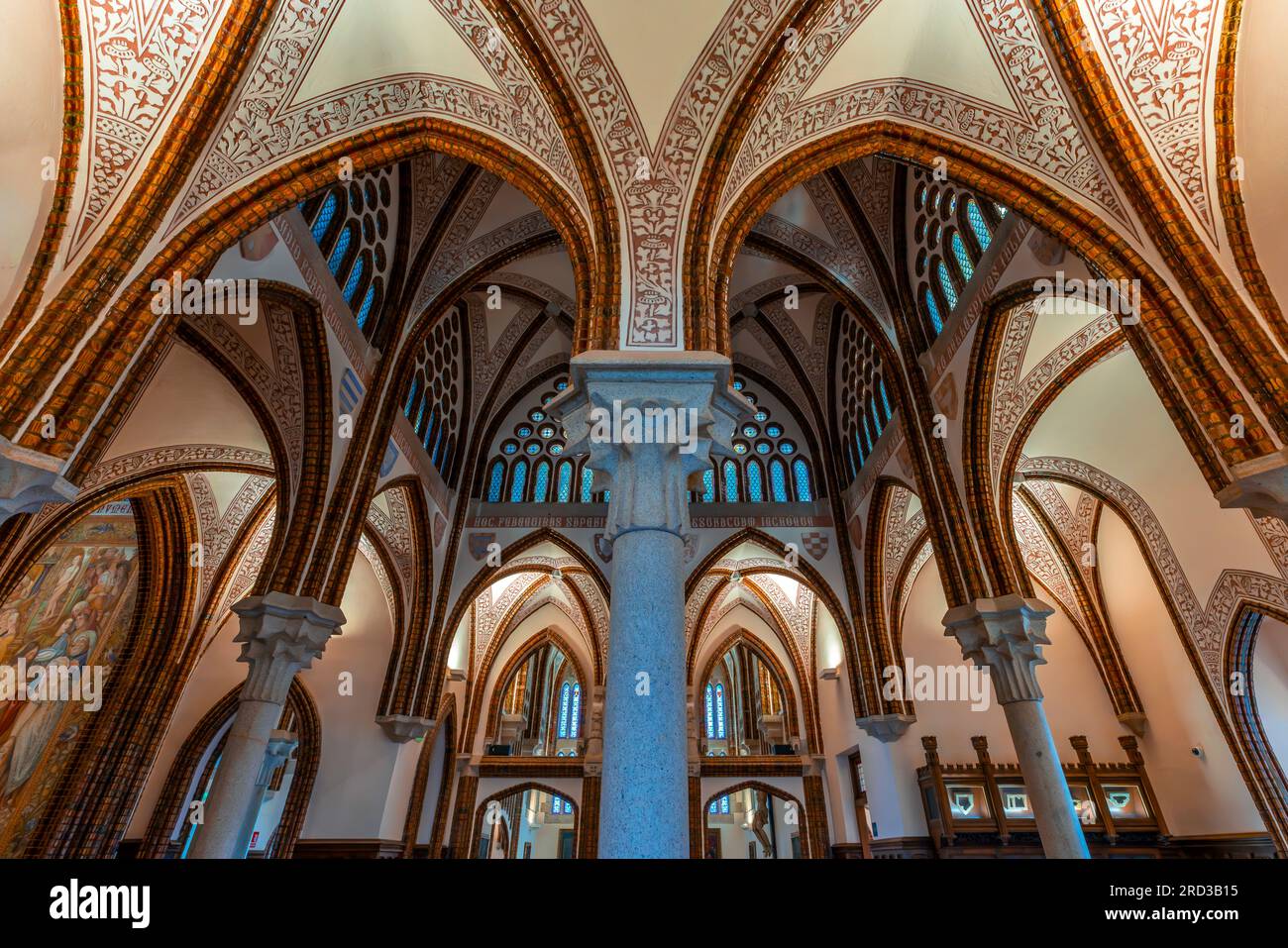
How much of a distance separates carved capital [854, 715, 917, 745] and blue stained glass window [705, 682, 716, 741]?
32.5 ft

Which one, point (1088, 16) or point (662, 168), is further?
point (662, 168)

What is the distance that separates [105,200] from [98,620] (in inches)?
368

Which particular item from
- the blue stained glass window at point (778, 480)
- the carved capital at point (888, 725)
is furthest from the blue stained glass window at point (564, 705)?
the carved capital at point (888, 725)

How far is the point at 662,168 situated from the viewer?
6.51 m

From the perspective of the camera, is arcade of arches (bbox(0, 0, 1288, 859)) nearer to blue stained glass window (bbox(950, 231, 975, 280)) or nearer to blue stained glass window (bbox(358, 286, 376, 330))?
blue stained glass window (bbox(950, 231, 975, 280))

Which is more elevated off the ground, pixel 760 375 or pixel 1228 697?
pixel 760 375

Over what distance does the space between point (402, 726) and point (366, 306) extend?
7362mm

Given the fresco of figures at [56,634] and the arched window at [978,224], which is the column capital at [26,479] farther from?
the arched window at [978,224]

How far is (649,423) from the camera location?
193 inches

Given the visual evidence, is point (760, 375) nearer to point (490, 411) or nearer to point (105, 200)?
point (490, 411)

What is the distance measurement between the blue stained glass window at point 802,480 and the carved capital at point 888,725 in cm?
478

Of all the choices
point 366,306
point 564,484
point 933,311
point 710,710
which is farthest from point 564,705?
point 933,311

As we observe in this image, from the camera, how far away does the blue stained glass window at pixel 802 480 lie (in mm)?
15320
